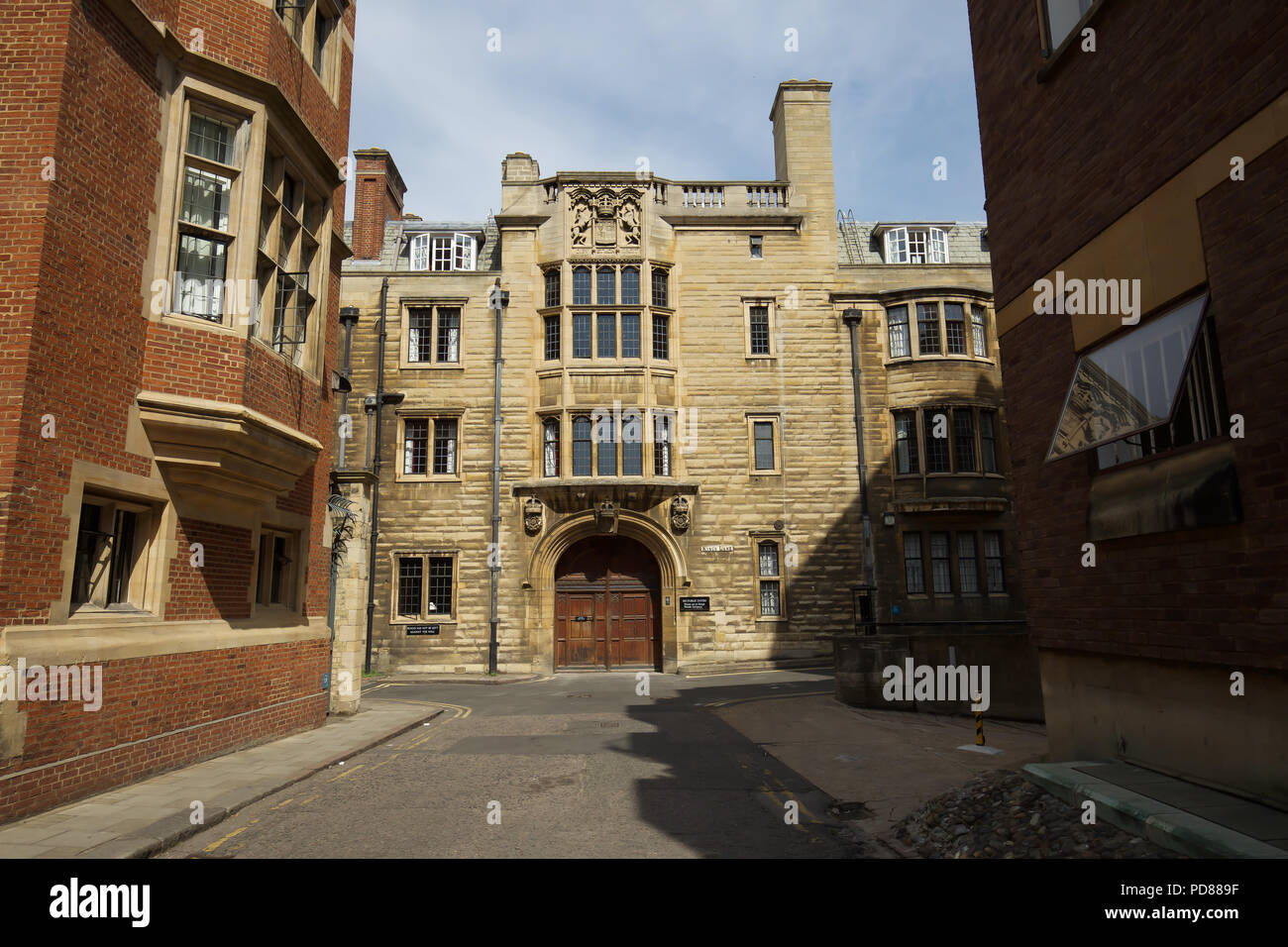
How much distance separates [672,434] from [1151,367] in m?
18.9

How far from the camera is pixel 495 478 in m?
24.9

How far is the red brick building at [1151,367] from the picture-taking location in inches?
222

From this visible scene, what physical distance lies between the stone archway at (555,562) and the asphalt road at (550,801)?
32.9 feet

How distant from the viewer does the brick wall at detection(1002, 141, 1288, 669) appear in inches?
216

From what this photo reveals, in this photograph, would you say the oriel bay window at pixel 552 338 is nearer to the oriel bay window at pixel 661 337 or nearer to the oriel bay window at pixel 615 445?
the oriel bay window at pixel 615 445

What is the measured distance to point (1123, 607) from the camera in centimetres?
711

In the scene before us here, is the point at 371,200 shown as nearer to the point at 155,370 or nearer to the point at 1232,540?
the point at 155,370

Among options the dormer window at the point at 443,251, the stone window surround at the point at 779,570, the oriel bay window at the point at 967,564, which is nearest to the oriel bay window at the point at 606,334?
the dormer window at the point at 443,251

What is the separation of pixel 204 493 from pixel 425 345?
17.0 meters

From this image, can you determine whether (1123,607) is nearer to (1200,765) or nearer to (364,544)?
(1200,765)

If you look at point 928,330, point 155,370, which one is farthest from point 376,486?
point 928,330

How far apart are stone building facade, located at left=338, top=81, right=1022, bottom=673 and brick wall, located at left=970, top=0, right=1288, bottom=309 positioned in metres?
16.1

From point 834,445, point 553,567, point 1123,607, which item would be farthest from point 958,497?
point 1123,607

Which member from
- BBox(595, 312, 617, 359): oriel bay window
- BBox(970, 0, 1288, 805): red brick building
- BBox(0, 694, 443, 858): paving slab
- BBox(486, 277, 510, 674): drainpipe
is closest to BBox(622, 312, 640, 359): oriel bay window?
BBox(595, 312, 617, 359): oriel bay window
